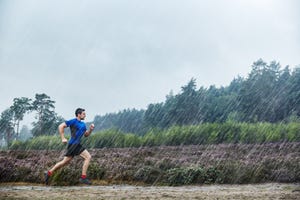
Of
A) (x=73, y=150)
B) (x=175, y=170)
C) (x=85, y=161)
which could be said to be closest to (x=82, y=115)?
(x=73, y=150)

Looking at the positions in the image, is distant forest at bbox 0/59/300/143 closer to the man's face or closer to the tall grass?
the tall grass

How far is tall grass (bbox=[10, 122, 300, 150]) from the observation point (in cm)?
1916

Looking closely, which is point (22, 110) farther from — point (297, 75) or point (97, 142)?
point (297, 75)

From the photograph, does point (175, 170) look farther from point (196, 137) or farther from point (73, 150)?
point (196, 137)

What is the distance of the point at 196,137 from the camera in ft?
70.8

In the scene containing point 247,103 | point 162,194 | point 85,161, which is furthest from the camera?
point 247,103

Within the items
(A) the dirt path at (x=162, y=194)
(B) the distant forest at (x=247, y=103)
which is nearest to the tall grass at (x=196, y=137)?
(A) the dirt path at (x=162, y=194)

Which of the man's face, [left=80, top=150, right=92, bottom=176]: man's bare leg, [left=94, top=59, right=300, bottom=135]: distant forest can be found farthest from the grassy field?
[left=94, top=59, right=300, bottom=135]: distant forest

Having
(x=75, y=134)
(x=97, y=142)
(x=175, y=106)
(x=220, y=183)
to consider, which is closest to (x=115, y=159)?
(x=220, y=183)

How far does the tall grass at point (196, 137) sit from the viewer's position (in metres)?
19.2

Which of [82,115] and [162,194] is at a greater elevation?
[82,115]

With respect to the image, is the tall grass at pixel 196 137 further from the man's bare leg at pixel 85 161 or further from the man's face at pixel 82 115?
the man's face at pixel 82 115

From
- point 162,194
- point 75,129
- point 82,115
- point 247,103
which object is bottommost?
point 162,194

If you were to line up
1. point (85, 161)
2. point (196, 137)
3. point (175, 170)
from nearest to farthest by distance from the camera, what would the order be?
point (85, 161), point (175, 170), point (196, 137)
